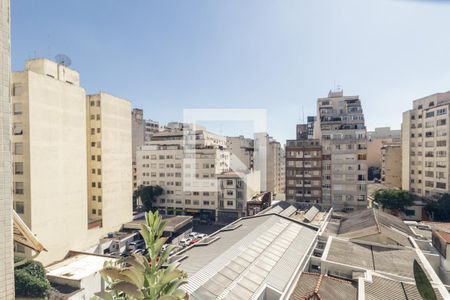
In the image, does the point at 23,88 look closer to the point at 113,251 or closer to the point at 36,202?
the point at 36,202

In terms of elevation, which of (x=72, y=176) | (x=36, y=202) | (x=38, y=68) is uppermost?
(x=38, y=68)

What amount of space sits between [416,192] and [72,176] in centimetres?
5427

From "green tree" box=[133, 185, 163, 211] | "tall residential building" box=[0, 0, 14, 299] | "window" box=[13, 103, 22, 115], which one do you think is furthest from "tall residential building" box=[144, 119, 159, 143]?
"tall residential building" box=[0, 0, 14, 299]

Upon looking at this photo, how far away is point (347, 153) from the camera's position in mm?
40906

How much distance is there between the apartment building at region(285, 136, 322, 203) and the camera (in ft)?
140

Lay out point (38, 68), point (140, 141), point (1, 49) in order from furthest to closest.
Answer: point (140, 141) → point (38, 68) → point (1, 49)

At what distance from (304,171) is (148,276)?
141 ft

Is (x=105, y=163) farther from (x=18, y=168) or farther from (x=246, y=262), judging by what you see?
(x=246, y=262)

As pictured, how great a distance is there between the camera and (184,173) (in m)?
44.2

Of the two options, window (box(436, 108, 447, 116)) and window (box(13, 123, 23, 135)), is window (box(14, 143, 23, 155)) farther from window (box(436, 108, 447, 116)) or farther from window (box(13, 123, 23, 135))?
window (box(436, 108, 447, 116))

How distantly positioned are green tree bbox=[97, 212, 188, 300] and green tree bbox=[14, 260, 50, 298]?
793 inches

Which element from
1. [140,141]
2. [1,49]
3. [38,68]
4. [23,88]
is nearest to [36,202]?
[23,88]

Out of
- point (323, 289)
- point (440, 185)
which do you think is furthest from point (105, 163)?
point (440, 185)

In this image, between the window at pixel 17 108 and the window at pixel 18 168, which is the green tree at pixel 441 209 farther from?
the window at pixel 17 108
